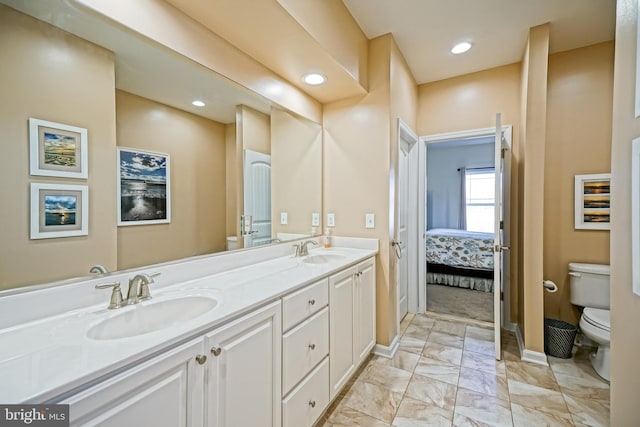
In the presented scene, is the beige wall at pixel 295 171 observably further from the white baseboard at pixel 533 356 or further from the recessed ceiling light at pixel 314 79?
the white baseboard at pixel 533 356

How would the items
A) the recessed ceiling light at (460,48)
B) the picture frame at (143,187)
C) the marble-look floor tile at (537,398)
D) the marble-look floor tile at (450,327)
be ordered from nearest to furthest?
the picture frame at (143,187) → the marble-look floor tile at (537,398) → the recessed ceiling light at (460,48) → the marble-look floor tile at (450,327)

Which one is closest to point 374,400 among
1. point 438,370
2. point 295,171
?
point 438,370

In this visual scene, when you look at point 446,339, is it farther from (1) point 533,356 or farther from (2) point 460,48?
(2) point 460,48

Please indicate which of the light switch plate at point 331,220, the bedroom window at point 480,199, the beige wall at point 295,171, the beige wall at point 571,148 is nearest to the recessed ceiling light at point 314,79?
the beige wall at point 295,171

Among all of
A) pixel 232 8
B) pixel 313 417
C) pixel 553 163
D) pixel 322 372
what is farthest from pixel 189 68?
pixel 553 163

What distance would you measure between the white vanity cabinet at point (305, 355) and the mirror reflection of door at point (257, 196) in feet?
2.08

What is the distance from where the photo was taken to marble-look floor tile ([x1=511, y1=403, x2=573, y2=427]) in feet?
5.27

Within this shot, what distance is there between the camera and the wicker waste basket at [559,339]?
2.25 metres

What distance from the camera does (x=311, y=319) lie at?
4.86 ft

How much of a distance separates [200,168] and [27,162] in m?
0.71

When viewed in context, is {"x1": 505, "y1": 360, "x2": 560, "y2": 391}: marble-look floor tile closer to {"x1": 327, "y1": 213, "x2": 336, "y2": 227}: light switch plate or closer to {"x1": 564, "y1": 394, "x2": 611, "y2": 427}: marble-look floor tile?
{"x1": 564, "y1": 394, "x2": 611, "y2": 427}: marble-look floor tile

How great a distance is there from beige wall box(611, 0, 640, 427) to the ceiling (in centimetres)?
116

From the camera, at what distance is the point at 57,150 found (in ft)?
3.33

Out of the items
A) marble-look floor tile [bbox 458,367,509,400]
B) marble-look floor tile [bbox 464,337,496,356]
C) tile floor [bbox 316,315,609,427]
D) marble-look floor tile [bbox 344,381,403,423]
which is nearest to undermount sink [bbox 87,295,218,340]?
tile floor [bbox 316,315,609,427]
